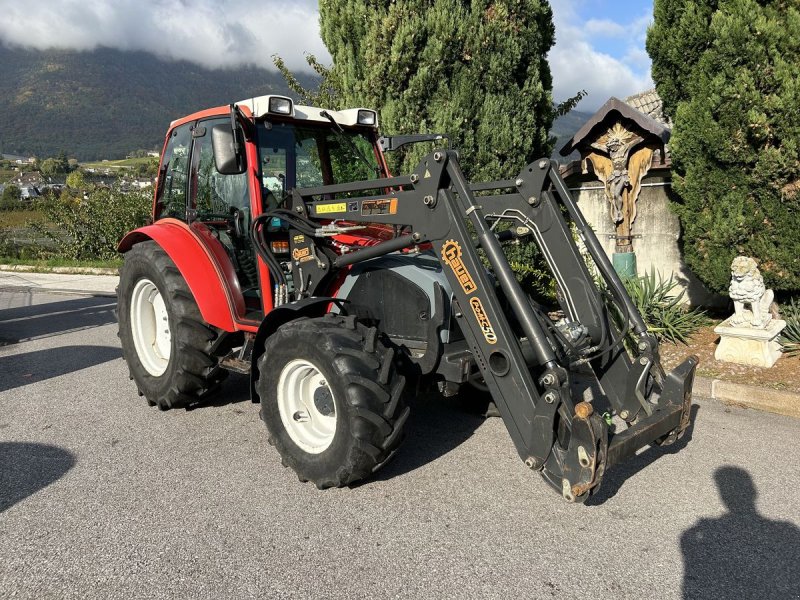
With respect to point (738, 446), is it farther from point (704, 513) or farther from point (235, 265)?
point (235, 265)

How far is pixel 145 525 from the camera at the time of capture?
331 centimetres

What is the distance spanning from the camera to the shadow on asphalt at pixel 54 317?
8.68m

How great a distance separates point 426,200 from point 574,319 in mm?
1220

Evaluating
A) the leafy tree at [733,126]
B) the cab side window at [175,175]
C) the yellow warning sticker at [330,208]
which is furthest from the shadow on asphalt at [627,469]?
the cab side window at [175,175]

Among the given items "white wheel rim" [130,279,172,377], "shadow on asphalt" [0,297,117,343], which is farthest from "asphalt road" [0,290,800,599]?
"shadow on asphalt" [0,297,117,343]

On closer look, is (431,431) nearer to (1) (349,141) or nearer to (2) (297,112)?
(1) (349,141)

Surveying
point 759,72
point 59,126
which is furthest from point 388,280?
point 59,126

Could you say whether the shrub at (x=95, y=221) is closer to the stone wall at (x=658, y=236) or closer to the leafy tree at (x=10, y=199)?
the stone wall at (x=658, y=236)

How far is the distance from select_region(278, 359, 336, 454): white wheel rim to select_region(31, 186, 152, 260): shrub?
1499 centimetres

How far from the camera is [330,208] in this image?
13.7ft

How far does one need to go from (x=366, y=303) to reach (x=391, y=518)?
1.41m

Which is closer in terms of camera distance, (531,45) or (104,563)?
(104,563)

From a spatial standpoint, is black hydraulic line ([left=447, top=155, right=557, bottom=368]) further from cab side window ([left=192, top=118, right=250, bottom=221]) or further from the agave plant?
the agave plant

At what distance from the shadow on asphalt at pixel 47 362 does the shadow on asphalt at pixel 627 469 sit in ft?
17.9
